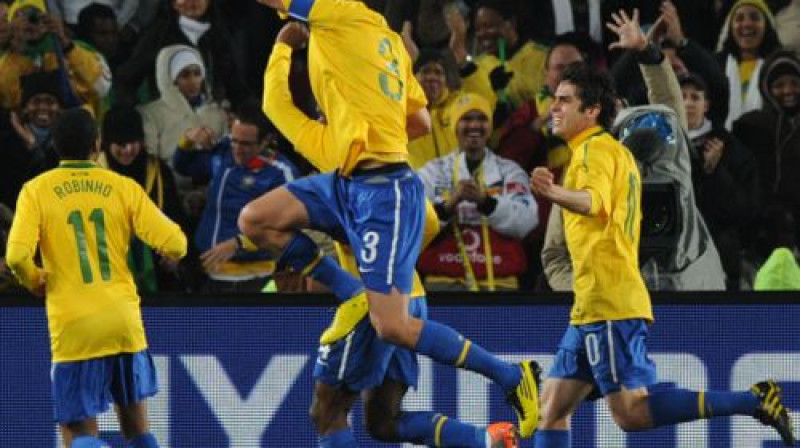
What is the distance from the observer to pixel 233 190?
11.6 meters

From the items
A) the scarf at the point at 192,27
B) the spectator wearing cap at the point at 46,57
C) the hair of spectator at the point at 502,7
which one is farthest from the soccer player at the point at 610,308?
the spectator wearing cap at the point at 46,57

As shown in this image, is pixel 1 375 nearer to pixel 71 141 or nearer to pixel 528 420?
pixel 71 141

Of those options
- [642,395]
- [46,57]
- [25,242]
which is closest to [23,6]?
[46,57]

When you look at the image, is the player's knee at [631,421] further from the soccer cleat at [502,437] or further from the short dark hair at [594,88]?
the short dark hair at [594,88]

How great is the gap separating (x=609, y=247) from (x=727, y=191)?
7.33ft

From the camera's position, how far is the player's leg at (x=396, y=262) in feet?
29.3

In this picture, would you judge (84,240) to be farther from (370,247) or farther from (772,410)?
(772,410)

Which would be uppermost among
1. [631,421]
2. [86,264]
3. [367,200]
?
[367,200]

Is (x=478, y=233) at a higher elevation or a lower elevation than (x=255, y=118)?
lower

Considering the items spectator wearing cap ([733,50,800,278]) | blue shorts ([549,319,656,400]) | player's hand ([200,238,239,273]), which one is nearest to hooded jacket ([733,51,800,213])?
spectator wearing cap ([733,50,800,278])

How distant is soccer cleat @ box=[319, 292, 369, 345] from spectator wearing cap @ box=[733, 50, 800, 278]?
11.1 feet

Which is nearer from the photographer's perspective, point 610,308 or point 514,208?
point 610,308

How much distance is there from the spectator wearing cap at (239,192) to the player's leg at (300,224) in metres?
2.17

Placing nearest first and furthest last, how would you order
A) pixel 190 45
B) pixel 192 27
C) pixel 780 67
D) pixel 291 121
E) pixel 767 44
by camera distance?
1. pixel 291 121
2. pixel 780 67
3. pixel 767 44
4. pixel 190 45
5. pixel 192 27
